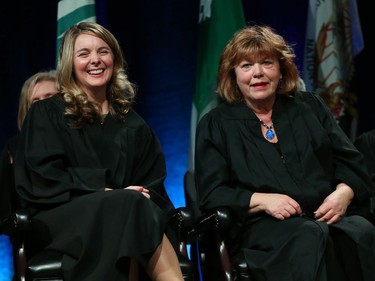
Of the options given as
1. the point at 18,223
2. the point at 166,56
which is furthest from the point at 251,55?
the point at 166,56

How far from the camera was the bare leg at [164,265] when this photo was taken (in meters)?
2.99

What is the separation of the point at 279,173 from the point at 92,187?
2.82ft

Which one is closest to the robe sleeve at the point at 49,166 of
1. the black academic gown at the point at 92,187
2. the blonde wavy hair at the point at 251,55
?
the black academic gown at the point at 92,187

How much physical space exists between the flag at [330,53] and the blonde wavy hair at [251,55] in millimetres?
1141

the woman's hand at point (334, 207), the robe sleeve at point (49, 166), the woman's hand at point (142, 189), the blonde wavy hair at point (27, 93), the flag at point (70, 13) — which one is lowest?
the woman's hand at point (334, 207)

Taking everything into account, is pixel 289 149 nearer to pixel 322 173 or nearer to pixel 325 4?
pixel 322 173

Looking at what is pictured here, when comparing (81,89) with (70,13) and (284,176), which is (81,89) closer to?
(70,13)

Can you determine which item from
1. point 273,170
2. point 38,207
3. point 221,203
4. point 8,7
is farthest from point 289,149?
point 8,7

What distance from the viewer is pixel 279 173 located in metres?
3.43

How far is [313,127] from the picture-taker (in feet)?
11.8

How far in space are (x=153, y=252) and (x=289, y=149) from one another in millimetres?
879

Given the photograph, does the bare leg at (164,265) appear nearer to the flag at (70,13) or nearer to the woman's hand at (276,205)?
the woman's hand at (276,205)

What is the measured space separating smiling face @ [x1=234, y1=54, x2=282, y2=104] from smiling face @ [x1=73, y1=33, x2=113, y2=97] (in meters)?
0.66

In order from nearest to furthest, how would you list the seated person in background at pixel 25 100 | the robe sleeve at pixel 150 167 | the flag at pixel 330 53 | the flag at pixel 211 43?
the robe sleeve at pixel 150 167 → the seated person in background at pixel 25 100 → the flag at pixel 211 43 → the flag at pixel 330 53
